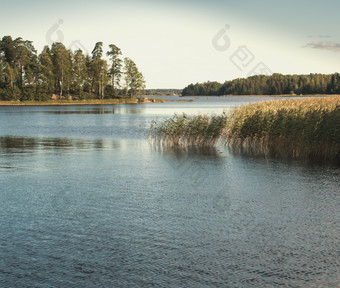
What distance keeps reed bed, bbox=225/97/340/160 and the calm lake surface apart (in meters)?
3.38

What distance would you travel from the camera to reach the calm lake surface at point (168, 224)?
27.2 ft

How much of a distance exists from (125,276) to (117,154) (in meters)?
18.0

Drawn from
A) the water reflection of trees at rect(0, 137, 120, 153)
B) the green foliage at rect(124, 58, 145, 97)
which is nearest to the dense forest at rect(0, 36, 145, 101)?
the green foliage at rect(124, 58, 145, 97)

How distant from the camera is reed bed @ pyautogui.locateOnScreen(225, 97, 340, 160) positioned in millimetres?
24391

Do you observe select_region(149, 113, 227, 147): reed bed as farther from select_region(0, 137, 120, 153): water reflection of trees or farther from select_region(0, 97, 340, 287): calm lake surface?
select_region(0, 97, 340, 287): calm lake surface

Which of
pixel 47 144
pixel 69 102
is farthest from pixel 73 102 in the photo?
pixel 47 144

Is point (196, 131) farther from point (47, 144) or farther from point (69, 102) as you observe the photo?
point (69, 102)

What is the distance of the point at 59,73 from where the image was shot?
368 feet

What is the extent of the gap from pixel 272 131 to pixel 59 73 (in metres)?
94.7

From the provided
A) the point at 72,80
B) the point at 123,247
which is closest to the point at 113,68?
the point at 72,80

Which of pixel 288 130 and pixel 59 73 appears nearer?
pixel 288 130

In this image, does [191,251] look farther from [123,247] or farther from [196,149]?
[196,149]

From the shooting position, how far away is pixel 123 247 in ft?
31.8

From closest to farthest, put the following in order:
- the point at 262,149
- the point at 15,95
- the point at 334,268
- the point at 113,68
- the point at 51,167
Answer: the point at 334,268, the point at 51,167, the point at 262,149, the point at 15,95, the point at 113,68
